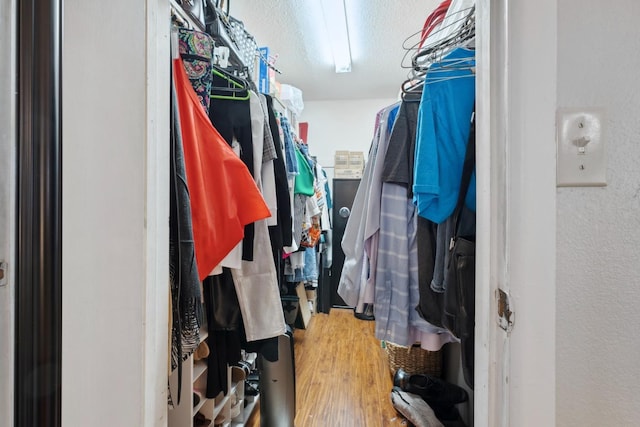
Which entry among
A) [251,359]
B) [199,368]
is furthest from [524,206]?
[251,359]

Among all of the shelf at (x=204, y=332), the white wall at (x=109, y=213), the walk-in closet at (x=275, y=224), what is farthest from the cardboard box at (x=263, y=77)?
the shelf at (x=204, y=332)

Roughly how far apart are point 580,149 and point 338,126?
3428mm

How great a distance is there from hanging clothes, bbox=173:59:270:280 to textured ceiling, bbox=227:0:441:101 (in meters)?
1.32

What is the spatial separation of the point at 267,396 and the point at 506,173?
1415 mm

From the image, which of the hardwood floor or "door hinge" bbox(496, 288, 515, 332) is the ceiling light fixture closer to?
"door hinge" bbox(496, 288, 515, 332)

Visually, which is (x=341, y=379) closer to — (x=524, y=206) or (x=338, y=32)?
(x=524, y=206)

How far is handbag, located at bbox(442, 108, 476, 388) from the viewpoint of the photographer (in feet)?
2.38

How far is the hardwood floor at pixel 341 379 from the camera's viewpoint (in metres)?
1.60

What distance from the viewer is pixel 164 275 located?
1.98ft

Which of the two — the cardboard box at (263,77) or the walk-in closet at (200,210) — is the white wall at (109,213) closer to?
the walk-in closet at (200,210)

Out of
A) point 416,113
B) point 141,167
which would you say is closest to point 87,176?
point 141,167

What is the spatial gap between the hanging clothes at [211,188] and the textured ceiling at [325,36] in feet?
4.32

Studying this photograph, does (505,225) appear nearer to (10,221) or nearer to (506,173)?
(506,173)

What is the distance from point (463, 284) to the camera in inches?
28.7
